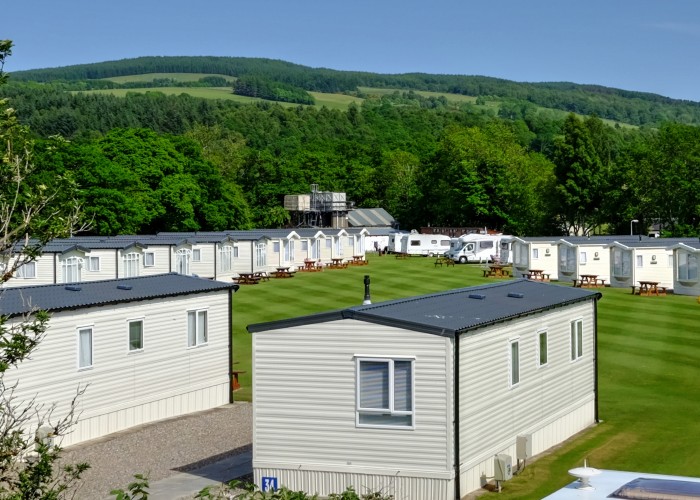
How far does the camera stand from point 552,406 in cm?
2384

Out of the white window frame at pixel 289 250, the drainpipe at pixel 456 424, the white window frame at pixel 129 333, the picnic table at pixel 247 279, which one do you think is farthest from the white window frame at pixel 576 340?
the white window frame at pixel 289 250

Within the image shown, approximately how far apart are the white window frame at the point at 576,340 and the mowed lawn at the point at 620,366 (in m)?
1.87

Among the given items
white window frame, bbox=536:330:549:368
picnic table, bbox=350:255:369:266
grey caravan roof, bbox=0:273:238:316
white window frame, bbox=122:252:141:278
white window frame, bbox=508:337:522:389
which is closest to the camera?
white window frame, bbox=508:337:522:389

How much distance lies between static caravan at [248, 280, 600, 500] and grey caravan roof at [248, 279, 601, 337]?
0.04 metres

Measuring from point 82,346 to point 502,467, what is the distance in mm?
11394

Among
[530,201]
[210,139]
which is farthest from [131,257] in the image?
[210,139]

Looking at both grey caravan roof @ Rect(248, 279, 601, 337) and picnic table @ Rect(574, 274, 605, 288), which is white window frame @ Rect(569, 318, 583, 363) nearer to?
Result: grey caravan roof @ Rect(248, 279, 601, 337)

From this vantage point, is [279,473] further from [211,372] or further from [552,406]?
[211,372]

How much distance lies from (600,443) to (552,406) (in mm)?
1445

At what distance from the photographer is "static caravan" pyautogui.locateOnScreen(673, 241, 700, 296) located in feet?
180

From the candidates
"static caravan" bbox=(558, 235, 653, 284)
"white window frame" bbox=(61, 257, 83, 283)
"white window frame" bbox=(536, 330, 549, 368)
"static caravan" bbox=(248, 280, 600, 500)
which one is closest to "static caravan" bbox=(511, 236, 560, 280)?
"static caravan" bbox=(558, 235, 653, 284)

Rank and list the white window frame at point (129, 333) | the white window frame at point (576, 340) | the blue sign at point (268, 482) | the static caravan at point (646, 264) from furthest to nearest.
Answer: the static caravan at point (646, 264), the white window frame at point (129, 333), the white window frame at point (576, 340), the blue sign at point (268, 482)

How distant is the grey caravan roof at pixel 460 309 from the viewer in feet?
63.8

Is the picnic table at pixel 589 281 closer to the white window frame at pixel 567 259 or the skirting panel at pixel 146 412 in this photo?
the white window frame at pixel 567 259
